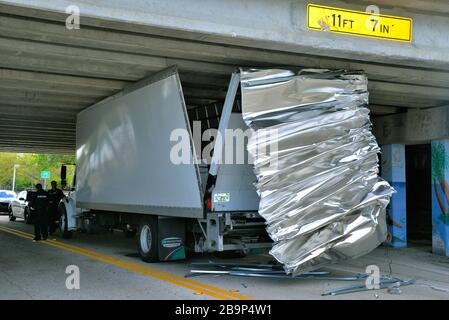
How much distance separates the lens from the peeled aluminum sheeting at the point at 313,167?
836 cm

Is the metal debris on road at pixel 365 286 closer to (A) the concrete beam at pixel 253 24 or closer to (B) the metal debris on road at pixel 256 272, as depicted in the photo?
(B) the metal debris on road at pixel 256 272

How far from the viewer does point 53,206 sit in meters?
16.8

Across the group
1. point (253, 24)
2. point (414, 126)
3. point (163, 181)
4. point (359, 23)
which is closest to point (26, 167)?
point (414, 126)

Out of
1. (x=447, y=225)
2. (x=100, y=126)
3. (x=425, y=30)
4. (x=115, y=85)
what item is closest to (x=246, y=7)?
(x=425, y=30)

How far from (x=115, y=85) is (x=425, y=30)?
6.82 meters

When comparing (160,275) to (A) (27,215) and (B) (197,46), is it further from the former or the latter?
(A) (27,215)

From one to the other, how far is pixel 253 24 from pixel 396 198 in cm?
868

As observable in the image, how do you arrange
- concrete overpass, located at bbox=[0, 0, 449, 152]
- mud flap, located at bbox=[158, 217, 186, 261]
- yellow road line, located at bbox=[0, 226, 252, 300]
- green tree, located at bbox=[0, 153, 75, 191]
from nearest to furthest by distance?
concrete overpass, located at bbox=[0, 0, 449, 152]
yellow road line, located at bbox=[0, 226, 252, 300]
mud flap, located at bbox=[158, 217, 186, 261]
green tree, located at bbox=[0, 153, 75, 191]

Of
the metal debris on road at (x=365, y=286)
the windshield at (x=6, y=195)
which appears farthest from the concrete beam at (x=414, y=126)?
the windshield at (x=6, y=195)

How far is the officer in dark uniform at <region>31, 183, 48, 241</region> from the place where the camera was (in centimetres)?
1513

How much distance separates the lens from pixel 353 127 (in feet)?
29.8

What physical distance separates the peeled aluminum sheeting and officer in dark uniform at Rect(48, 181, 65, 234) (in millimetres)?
9939

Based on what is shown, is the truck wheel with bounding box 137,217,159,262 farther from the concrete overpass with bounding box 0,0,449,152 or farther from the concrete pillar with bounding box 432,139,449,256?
the concrete pillar with bounding box 432,139,449,256

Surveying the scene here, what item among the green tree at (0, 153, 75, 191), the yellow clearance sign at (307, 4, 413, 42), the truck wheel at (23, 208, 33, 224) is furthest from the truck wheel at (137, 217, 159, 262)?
the green tree at (0, 153, 75, 191)
